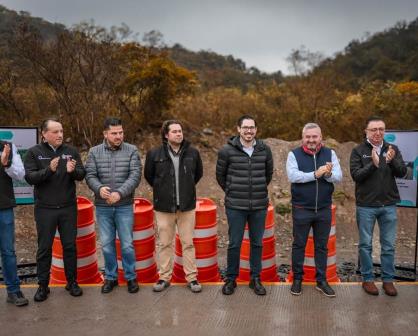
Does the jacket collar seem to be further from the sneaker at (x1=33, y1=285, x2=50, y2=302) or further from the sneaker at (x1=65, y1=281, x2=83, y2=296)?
the sneaker at (x1=33, y1=285, x2=50, y2=302)

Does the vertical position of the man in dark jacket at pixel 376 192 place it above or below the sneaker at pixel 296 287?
above

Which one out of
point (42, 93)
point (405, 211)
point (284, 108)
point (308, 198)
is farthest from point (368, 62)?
point (308, 198)

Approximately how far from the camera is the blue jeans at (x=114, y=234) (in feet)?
16.9

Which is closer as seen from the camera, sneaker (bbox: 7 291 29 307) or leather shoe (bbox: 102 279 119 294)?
sneaker (bbox: 7 291 29 307)

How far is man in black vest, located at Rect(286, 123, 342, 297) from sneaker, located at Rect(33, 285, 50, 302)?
3.01 metres

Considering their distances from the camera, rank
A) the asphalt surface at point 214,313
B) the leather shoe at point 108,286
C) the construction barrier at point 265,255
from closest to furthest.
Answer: the asphalt surface at point 214,313 → the leather shoe at point 108,286 → the construction barrier at point 265,255

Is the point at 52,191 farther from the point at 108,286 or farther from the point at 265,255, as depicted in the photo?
the point at 265,255

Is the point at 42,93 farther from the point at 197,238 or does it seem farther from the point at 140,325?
the point at 140,325

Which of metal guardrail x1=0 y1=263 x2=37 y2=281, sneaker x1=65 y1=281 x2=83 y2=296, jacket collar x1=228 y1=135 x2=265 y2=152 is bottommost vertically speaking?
metal guardrail x1=0 y1=263 x2=37 y2=281

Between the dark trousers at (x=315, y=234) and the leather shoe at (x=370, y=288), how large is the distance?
51cm

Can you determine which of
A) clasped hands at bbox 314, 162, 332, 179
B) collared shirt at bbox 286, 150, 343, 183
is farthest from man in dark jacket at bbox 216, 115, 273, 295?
clasped hands at bbox 314, 162, 332, 179

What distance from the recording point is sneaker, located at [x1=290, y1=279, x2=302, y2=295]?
5.10 m

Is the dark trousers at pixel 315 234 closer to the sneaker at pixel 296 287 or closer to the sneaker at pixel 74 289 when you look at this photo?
the sneaker at pixel 296 287

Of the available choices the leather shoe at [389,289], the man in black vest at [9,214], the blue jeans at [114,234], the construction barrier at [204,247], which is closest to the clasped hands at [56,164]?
the man in black vest at [9,214]
